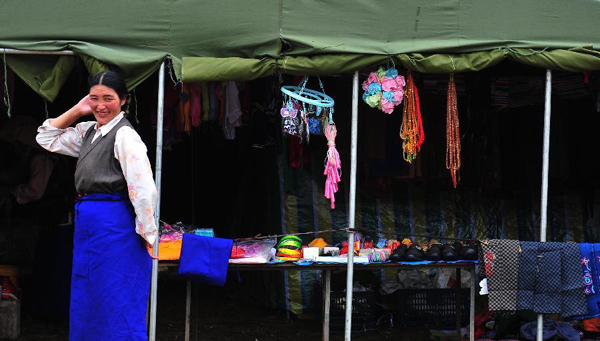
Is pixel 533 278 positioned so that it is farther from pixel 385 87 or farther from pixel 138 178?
pixel 138 178

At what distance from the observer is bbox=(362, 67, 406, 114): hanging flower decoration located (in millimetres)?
6207

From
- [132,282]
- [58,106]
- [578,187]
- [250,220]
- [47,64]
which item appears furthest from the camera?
[250,220]

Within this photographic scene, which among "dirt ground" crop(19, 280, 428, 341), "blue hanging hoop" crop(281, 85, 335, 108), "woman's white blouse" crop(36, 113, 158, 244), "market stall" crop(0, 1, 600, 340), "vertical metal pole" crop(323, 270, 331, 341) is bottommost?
"dirt ground" crop(19, 280, 428, 341)

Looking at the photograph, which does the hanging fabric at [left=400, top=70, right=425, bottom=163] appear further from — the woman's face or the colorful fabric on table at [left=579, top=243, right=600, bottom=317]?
the woman's face

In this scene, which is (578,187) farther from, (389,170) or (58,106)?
(58,106)

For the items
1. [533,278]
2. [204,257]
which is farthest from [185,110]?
[533,278]

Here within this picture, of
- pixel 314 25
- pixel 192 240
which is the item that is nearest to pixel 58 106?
pixel 192 240

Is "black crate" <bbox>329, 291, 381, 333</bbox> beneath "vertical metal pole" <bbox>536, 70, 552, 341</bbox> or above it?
beneath

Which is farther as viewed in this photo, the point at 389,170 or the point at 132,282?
the point at 389,170

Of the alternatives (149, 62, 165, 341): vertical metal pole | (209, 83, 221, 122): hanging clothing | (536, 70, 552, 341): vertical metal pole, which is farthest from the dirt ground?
(209, 83, 221, 122): hanging clothing

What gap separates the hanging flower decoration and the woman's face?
86.6 inches

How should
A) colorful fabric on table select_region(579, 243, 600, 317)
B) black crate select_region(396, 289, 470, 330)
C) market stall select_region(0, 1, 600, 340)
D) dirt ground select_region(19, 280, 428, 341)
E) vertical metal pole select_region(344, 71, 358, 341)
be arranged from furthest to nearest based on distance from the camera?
black crate select_region(396, 289, 470, 330), dirt ground select_region(19, 280, 428, 341), colorful fabric on table select_region(579, 243, 600, 317), vertical metal pole select_region(344, 71, 358, 341), market stall select_region(0, 1, 600, 340)

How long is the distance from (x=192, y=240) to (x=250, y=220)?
3.15m

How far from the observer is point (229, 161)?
985 centimetres
